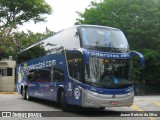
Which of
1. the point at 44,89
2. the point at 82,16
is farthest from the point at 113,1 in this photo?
the point at 44,89

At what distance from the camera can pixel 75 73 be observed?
16.8m

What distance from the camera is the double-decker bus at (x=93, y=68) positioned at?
16.0 m

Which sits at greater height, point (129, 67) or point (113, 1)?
point (113, 1)

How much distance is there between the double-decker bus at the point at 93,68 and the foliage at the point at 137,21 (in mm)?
27828

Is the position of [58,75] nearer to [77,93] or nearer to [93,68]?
[77,93]

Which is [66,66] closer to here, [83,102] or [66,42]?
[66,42]

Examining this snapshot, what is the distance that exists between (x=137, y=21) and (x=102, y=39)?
1216 inches

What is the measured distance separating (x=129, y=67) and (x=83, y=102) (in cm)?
252

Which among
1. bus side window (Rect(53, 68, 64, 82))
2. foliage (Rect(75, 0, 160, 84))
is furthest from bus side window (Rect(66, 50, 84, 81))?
foliage (Rect(75, 0, 160, 84))

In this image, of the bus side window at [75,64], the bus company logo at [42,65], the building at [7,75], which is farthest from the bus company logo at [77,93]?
the building at [7,75]

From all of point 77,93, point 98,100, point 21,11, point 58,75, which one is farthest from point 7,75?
point 98,100

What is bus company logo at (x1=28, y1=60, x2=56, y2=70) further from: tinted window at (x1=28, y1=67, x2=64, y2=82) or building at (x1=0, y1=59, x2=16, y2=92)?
building at (x1=0, y1=59, x2=16, y2=92)

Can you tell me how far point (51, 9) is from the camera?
56062 millimetres

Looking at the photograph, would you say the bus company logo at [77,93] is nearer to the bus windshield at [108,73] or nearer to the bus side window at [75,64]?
the bus side window at [75,64]
